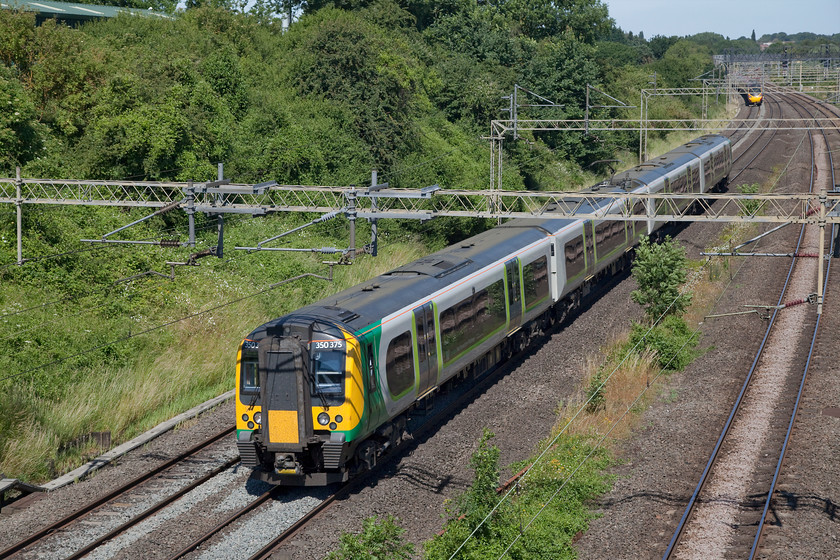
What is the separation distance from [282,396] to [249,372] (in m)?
0.77

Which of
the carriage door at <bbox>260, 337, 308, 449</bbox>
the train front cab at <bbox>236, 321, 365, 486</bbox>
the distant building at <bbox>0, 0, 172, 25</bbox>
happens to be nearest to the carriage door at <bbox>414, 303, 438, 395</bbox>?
the train front cab at <bbox>236, 321, 365, 486</bbox>

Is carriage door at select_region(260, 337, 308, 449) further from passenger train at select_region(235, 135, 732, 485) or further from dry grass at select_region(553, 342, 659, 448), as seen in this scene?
dry grass at select_region(553, 342, 659, 448)

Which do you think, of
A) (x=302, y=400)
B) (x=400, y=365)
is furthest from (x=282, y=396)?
(x=400, y=365)

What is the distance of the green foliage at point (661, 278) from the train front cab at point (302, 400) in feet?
42.3

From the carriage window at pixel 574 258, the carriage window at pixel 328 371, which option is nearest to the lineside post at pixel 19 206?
the carriage window at pixel 328 371

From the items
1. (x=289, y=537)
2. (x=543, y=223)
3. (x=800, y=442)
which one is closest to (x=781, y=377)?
(x=800, y=442)

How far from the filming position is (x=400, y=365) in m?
16.7

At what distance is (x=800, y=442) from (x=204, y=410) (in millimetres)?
→ 12886

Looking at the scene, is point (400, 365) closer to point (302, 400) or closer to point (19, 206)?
point (302, 400)

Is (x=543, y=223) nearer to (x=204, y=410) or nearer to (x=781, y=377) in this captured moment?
(x=781, y=377)

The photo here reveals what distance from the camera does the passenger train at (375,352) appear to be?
15.1 meters

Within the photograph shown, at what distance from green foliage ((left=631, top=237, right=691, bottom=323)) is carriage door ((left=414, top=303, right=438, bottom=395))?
31.6 feet

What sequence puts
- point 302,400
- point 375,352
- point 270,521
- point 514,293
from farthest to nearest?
point 514,293 < point 375,352 < point 302,400 < point 270,521

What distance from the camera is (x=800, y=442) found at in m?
17.8
